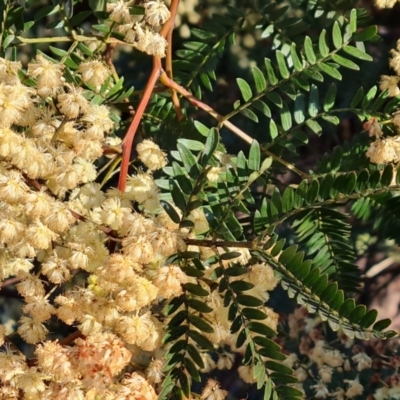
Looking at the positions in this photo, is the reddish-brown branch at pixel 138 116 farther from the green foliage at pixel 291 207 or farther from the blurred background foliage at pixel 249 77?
the blurred background foliage at pixel 249 77

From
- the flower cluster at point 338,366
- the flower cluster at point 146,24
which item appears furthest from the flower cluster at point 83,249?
the flower cluster at point 338,366

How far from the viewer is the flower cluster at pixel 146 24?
3.43 ft

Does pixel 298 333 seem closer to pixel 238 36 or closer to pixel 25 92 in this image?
pixel 238 36

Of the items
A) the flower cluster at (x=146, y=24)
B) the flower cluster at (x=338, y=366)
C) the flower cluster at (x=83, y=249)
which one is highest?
the flower cluster at (x=146, y=24)

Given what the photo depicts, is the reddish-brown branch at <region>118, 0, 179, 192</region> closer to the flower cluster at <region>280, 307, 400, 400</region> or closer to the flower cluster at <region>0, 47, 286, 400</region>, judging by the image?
the flower cluster at <region>0, 47, 286, 400</region>

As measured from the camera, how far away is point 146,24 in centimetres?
107

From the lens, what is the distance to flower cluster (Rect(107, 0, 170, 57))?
104cm

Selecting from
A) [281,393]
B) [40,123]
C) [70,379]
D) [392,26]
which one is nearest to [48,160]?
[40,123]

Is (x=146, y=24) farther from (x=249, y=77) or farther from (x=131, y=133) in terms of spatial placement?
(x=249, y=77)

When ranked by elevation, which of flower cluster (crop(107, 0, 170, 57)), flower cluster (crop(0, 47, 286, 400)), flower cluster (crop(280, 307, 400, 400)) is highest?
Answer: flower cluster (crop(107, 0, 170, 57))

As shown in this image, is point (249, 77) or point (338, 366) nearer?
point (338, 366)

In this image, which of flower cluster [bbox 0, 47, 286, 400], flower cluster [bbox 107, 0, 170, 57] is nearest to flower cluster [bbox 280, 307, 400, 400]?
flower cluster [bbox 0, 47, 286, 400]

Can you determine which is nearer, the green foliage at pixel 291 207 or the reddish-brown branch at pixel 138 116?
the green foliage at pixel 291 207

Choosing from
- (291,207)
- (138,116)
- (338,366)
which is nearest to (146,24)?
(138,116)
